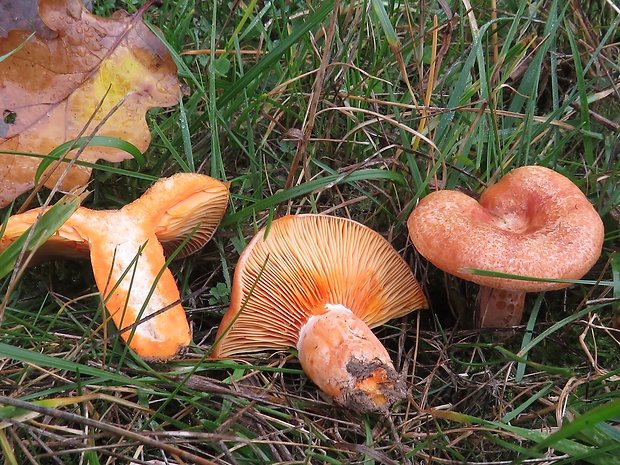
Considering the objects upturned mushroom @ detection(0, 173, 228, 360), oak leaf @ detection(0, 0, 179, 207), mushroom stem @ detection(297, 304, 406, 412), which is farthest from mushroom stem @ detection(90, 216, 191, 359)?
mushroom stem @ detection(297, 304, 406, 412)

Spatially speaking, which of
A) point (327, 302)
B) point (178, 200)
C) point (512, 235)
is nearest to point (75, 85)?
point (178, 200)

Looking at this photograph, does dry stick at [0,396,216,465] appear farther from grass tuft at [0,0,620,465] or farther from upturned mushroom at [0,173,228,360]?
upturned mushroom at [0,173,228,360]

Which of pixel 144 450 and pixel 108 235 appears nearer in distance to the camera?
pixel 144 450

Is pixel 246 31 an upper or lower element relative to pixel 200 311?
upper

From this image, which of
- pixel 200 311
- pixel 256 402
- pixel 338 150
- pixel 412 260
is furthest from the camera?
pixel 338 150

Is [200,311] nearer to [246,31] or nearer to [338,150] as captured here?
[338,150]

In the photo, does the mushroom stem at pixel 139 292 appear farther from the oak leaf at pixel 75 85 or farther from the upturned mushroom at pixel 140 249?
the oak leaf at pixel 75 85

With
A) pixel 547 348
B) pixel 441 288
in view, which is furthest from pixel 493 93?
pixel 547 348
